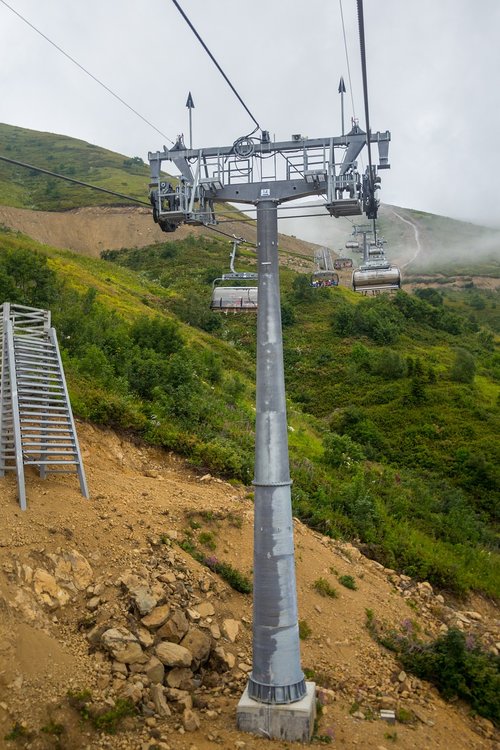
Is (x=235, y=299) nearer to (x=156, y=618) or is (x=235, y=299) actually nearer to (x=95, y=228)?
(x=156, y=618)

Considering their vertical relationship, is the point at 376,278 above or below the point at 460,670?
above

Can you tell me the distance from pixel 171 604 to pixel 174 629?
572 mm

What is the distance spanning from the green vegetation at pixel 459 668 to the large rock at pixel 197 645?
11.7ft

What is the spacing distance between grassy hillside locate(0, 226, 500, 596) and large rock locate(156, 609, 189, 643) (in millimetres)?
6630

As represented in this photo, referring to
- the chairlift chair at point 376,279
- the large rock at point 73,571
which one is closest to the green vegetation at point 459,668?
the large rock at point 73,571

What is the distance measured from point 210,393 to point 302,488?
6041 mm

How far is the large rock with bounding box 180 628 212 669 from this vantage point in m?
9.30

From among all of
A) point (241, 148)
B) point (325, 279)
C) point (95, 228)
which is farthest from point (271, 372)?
point (95, 228)

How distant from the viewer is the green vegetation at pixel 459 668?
33.5 feet

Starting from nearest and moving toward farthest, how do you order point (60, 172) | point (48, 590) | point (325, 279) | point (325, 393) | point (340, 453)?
point (48, 590)
point (340, 453)
point (325, 279)
point (325, 393)
point (60, 172)

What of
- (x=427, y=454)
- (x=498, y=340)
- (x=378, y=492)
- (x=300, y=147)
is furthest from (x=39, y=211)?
(x=300, y=147)

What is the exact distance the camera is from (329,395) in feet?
132

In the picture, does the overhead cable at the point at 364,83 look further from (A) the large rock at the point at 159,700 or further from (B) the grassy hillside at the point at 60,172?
(B) the grassy hillside at the point at 60,172

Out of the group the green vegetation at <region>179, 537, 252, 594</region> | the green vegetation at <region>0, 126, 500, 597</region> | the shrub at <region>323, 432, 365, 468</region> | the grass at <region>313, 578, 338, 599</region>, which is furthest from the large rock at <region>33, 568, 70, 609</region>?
the shrub at <region>323, 432, 365, 468</region>
